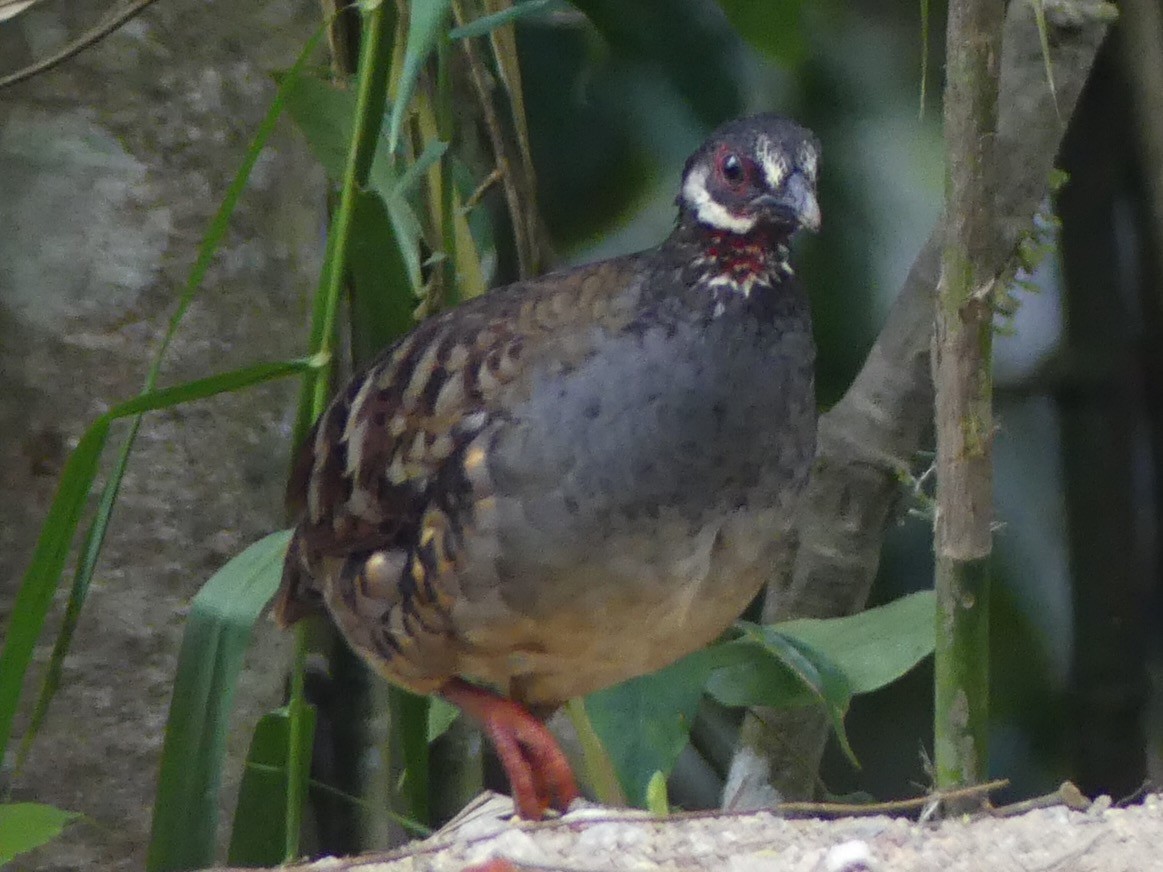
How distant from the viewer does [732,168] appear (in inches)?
45.8

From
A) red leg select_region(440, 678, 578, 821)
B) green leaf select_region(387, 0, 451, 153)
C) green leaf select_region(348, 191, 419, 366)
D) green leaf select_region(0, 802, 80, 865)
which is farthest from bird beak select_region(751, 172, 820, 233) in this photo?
green leaf select_region(0, 802, 80, 865)

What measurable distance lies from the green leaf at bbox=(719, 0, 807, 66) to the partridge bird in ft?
1.81

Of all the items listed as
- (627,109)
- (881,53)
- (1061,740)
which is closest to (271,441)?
(627,109)

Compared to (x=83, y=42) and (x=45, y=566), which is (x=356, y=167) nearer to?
(x=83, y=42)

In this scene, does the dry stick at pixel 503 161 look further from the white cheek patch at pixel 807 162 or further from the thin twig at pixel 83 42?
the white cheek patch at pixel 807 162

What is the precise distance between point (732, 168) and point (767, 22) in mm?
633

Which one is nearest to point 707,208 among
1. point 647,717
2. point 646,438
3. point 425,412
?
point 646,438

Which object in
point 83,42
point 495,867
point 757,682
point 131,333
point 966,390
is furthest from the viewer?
point 131,333

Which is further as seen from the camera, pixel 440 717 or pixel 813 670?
pixel 440 717

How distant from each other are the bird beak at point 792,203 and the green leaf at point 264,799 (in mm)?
632

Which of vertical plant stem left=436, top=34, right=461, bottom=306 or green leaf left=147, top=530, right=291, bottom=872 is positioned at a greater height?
vertical plant stem left=436, top=34, right=461, bottom=306

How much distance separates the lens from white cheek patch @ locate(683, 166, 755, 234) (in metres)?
1.17

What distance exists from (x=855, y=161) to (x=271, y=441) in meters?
1.01

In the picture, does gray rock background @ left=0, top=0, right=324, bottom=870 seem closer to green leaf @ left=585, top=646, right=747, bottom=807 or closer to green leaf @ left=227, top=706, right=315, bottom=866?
green leaf @ left=227, top=706, right=315, bottom=866
